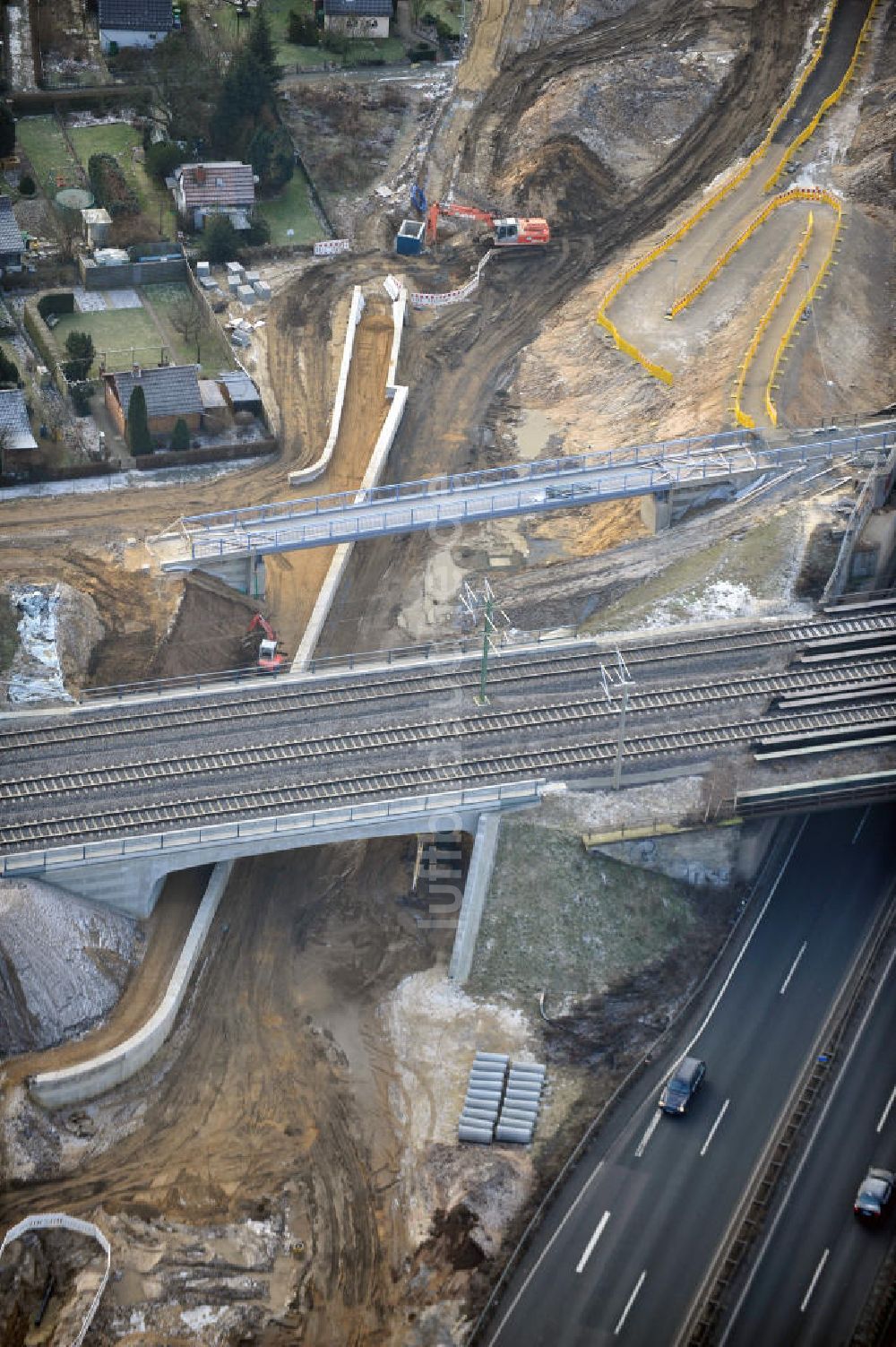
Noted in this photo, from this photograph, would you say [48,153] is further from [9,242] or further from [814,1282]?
[814,1282]

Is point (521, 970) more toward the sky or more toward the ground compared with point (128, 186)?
more toward the ground

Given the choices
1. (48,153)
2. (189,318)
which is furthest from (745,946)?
(48,153)

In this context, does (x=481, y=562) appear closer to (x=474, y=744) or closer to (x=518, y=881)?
(x=474, y=744)

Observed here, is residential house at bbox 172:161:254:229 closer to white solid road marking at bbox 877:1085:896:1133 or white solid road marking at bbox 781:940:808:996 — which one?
white solid road marking at bbox 781:940:808:996

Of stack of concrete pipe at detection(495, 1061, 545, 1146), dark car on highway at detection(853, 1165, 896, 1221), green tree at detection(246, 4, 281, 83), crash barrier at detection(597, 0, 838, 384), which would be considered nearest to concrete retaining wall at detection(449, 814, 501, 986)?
stack of concrete pipe at detection(495, 1061, 545, 1146)

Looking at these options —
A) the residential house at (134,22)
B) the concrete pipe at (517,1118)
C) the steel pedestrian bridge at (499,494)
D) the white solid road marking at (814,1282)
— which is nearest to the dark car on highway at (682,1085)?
the concrete pipe at (517,1118)

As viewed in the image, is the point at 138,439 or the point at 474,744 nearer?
the point at 474,744

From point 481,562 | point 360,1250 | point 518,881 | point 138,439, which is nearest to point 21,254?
point 138,439
